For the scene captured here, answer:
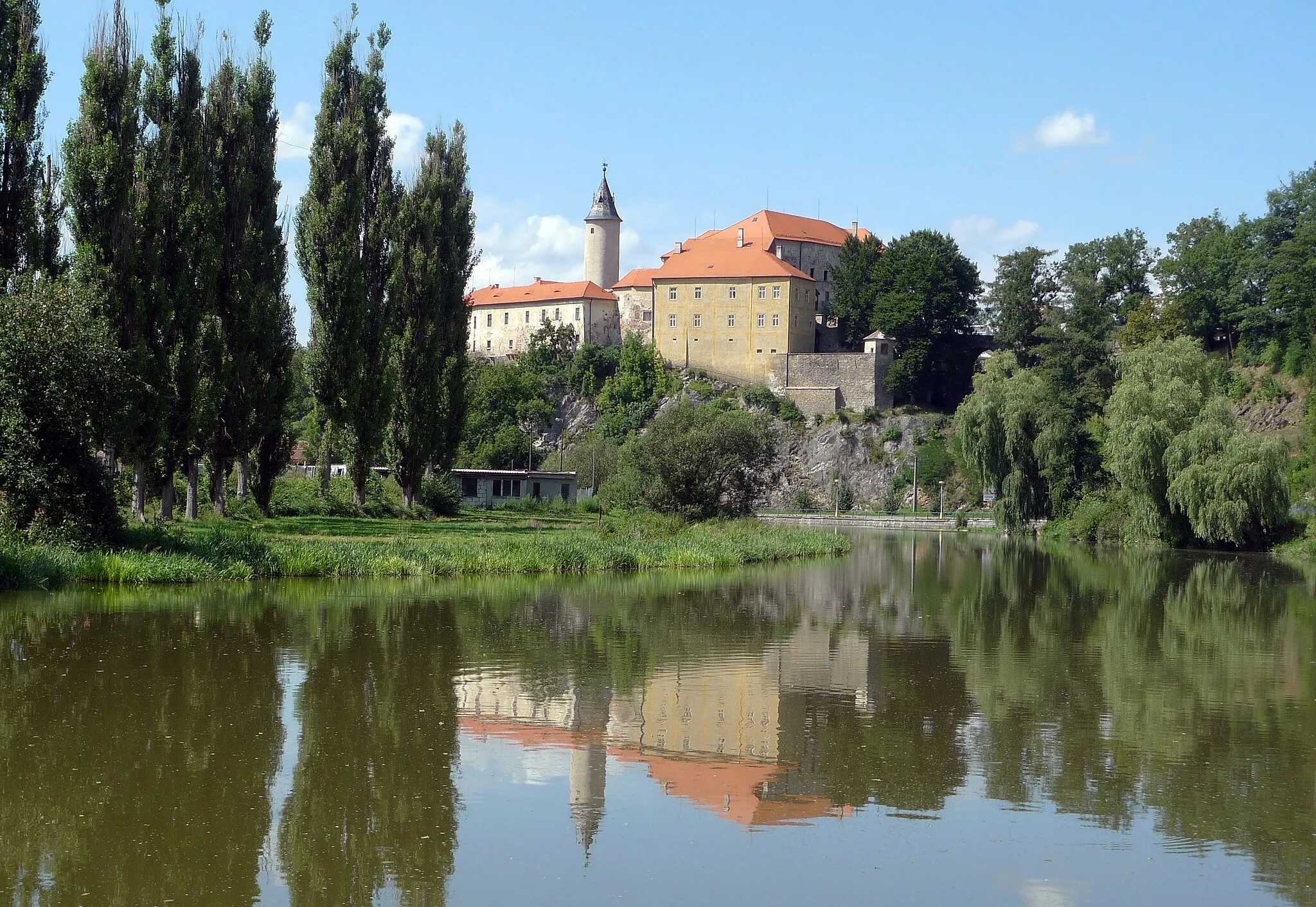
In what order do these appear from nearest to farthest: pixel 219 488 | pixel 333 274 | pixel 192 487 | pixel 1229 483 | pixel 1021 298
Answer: pixel 192 487
pixel 219 488
pixel 333 274
pixel 1229 483
pixel 1021 298

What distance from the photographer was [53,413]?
22.3 m

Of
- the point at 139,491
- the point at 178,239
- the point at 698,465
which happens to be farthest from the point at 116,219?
the point at 698,465

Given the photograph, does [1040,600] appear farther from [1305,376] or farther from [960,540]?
[1305,376]

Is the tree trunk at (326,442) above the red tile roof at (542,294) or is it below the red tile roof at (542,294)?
below

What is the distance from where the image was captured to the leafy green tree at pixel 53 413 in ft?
72.0

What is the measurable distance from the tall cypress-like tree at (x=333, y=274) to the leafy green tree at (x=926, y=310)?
55534 millimetres

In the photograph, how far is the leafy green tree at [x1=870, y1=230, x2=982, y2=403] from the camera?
8606cm

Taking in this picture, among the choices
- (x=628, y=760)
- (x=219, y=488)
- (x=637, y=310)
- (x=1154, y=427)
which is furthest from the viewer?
(x=637, y=310)

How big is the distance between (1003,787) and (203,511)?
27.4 meters

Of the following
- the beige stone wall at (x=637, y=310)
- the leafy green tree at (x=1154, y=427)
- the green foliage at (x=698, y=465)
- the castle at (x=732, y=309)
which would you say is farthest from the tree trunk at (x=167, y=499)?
the beige stone wall at (x=637, y=310)

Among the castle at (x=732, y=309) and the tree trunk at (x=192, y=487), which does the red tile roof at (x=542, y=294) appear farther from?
the tree trunk at (x=192, y=487)

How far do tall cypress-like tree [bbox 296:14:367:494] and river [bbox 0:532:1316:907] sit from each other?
16344mm

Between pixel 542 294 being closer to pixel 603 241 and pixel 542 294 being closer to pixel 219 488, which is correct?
pixel 603 241

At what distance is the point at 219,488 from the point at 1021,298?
63.0 meters
